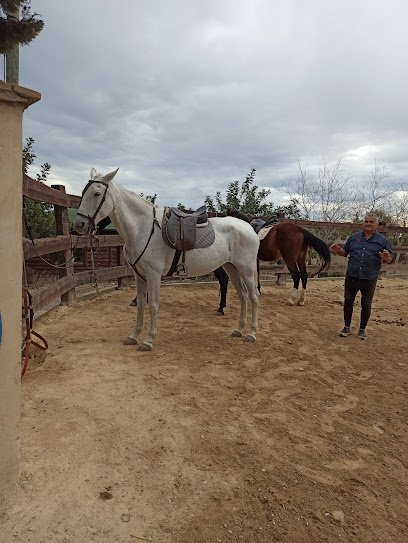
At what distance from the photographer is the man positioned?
4.92 metres

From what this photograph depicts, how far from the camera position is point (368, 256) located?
4934mm

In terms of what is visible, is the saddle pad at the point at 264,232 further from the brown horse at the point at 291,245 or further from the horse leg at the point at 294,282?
the horse leg at the point at 294,282

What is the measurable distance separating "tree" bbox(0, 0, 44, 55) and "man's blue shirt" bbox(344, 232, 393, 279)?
4681 mm

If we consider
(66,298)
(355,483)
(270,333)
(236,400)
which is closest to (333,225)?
(270,333)

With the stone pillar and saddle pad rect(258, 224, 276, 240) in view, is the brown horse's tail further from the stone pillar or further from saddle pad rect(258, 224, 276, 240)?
the stone pillar

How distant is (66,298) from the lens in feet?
19.2

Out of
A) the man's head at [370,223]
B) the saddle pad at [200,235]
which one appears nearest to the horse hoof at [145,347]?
the saddle pad at [200,235]

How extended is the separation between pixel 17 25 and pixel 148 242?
2.96 meters

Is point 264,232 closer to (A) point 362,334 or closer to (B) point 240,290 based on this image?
(B) point 240,290

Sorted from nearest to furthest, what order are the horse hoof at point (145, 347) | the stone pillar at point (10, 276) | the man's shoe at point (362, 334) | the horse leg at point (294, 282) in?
the stone pillar at point (10, 276)
the horse hoof at point (145, 347)
the man's shoe at point (362, 334)
the horse leg at point (294, 282)

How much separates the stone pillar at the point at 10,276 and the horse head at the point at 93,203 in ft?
6.96

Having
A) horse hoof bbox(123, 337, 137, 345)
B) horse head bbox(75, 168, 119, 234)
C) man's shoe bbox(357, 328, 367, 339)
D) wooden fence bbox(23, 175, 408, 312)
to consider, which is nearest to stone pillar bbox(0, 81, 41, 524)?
wooden fence bbox(23, 175, 408, 312)

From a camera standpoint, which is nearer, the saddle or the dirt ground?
the dirt ground

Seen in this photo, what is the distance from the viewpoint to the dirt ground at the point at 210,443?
1769 mm
